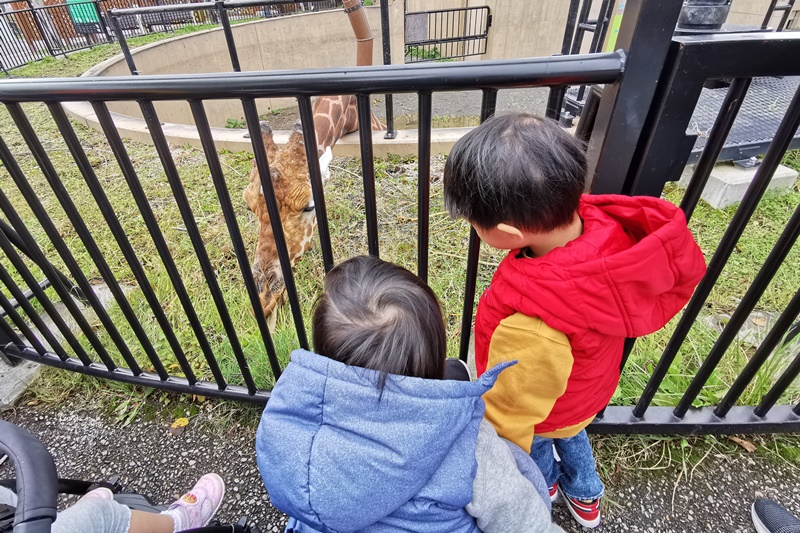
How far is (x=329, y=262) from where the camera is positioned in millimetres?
1508

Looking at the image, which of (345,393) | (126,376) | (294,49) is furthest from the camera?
(294,49)

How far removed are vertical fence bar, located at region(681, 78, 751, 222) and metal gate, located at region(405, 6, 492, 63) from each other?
39.8ft

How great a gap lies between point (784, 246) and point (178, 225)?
396 cm

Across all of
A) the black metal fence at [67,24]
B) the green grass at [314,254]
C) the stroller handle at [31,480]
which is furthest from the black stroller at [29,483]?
the black metal fence at [67,24]

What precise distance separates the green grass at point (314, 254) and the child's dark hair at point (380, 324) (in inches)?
55.8

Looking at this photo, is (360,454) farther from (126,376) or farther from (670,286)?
(126,376)

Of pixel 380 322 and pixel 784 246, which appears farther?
pixel 784 246

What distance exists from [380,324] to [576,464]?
1.16 m

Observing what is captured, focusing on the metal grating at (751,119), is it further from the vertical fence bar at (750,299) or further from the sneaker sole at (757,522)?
the sneaker sole at (757,522)

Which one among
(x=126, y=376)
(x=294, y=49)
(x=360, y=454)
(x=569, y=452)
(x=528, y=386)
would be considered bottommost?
(x=294, y=49)

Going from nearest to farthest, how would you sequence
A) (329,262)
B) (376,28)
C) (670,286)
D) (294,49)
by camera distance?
(670,286) < (329,262) < (294,49) < (376,28)

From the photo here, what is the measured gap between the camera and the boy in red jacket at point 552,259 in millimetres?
977

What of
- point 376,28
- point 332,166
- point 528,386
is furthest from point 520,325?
point 376,28

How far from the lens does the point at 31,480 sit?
843mm
